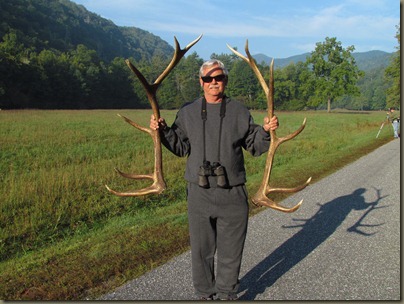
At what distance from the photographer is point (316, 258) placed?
473cm

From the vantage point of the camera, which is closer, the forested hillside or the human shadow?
the human shadow

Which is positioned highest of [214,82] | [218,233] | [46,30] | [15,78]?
[46,30]

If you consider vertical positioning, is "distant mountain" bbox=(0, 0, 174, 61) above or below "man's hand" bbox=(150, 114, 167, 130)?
above

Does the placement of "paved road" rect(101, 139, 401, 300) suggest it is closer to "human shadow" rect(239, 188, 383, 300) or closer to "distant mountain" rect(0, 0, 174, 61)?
"human shadow" rect(239, 188, 383, 300)

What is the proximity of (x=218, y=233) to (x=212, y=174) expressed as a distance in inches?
22.0

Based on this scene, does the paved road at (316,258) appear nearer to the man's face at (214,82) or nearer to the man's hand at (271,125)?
the man's hand at (271,125)

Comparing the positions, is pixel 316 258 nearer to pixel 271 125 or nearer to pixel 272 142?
pixel 272 142

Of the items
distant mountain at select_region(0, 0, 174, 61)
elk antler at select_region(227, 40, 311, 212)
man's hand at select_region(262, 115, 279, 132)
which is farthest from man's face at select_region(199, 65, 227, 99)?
distant mountain at select_region(0, 0, 174, 61)

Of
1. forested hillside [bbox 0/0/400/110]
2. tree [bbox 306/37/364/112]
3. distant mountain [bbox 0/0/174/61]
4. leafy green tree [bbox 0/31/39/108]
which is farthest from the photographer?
distant mountain [bbox 0/0/174/61]

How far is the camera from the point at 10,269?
4480 millimetres

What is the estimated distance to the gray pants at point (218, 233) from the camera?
3.42m

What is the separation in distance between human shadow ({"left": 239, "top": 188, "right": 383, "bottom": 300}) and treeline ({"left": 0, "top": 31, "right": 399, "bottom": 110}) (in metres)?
43.7

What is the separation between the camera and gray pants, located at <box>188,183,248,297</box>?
3.42 m

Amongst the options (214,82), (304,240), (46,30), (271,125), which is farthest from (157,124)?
(46,30)
